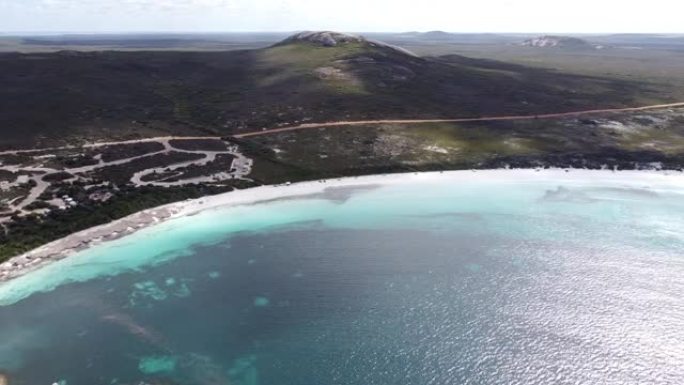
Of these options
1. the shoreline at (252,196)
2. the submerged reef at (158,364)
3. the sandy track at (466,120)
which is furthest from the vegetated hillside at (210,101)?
the submerged reef at (158,364)

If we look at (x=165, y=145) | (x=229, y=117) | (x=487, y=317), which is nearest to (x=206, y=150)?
(x=165, y=145)

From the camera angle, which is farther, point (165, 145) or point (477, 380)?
point (165, 145)

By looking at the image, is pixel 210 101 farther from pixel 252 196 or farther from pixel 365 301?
pixel 365 301

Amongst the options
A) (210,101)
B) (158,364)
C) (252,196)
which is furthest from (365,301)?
(210,101)

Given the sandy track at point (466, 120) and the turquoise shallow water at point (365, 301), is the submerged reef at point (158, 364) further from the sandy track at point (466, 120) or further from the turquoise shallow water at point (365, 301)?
the sandy track at point (466, 120)

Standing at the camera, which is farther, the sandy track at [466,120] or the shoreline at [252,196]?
the sandy track at [466,120]

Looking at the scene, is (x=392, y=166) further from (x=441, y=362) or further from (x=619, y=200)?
(x=441, y=362)
